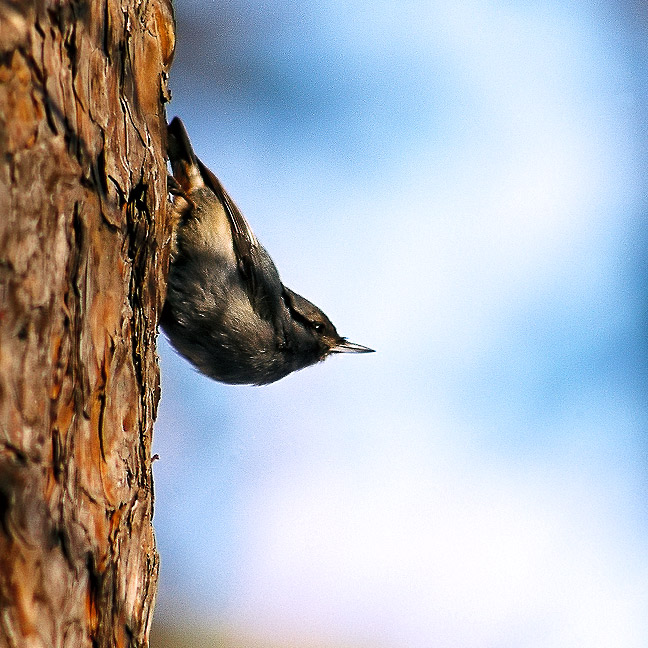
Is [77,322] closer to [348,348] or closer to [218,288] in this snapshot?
[218,288]

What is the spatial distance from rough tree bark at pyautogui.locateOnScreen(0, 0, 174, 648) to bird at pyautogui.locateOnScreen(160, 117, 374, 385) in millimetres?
580

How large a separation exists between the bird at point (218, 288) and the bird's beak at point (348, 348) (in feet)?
1.62

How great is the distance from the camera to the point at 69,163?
1466 millimetres

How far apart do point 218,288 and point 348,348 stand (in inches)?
46.5

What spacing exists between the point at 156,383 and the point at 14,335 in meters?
0.81

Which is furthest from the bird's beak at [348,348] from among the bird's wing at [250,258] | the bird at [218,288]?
the bird's wing at [250,258]

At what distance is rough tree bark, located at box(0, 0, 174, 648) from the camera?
126cm

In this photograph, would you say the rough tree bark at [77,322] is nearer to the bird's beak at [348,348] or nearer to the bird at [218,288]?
the bird at [218,288]

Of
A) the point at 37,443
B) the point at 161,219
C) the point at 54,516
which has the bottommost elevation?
the point at 54,516

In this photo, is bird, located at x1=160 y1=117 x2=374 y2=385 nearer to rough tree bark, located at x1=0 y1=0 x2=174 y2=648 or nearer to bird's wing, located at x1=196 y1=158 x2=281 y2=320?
bird's wing, located at x1=196 y1=158 x2=281 y2=320

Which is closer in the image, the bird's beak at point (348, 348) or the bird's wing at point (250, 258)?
the bird's wing at point (250, 258)

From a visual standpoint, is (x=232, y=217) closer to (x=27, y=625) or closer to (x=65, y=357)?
(x=65, y=357)

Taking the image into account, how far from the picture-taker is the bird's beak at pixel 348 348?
12.3 ft

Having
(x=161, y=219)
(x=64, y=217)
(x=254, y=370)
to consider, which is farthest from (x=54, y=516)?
(x=254, y=370)
